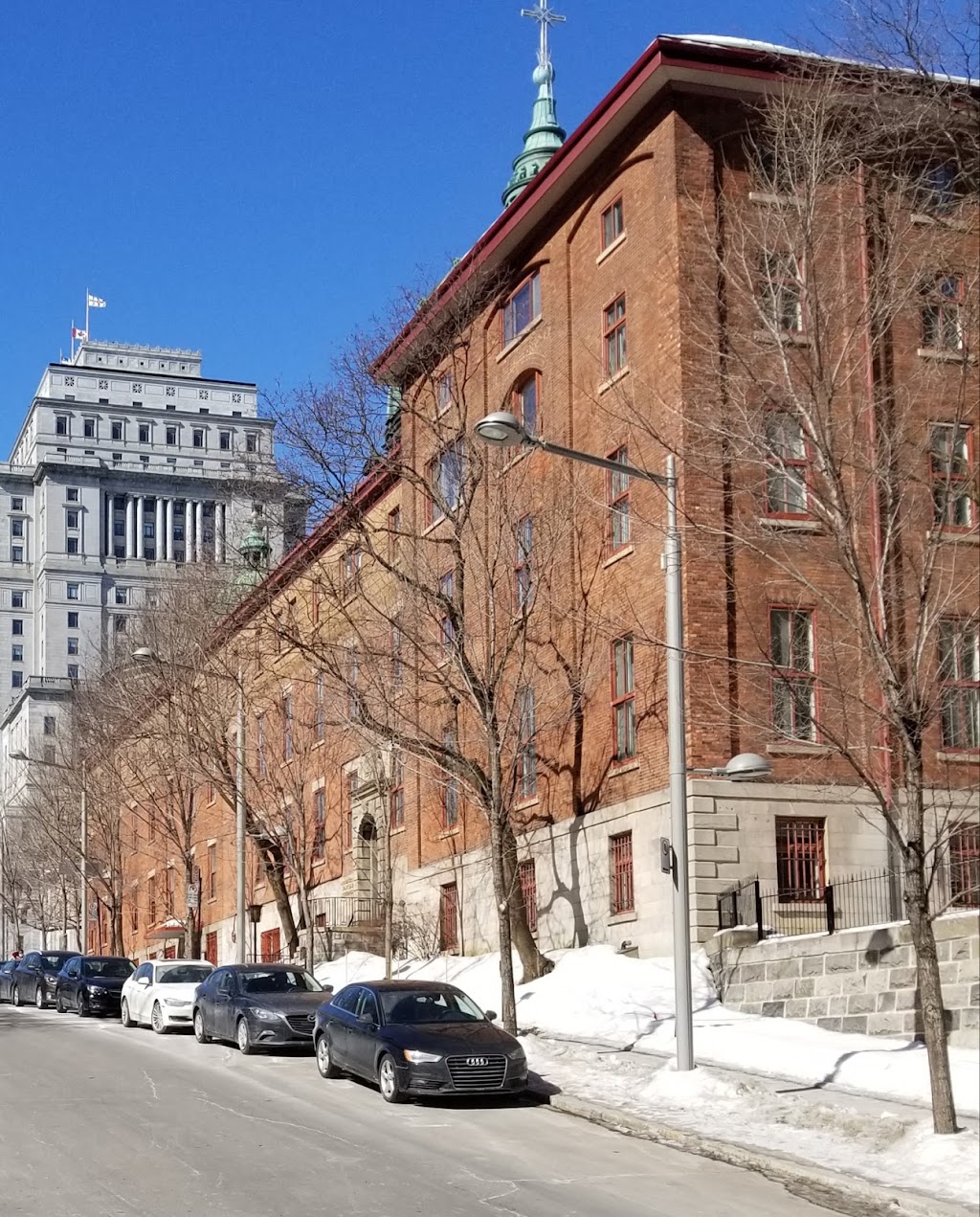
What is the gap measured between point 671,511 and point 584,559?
41.9 feet

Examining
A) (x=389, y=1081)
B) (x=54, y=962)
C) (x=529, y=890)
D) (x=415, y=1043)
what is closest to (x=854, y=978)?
(x=415, y=1043)

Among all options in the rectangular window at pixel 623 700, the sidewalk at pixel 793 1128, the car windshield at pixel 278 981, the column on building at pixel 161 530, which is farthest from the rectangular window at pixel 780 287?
the column on building at pixel 161 530

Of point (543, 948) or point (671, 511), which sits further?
point (543, 948)

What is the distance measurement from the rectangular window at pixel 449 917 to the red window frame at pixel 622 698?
26.6 feet

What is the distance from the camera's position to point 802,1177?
14.2m

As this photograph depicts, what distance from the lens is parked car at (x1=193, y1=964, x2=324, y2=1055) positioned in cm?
2467

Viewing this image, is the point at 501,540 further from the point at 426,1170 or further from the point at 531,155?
the point at 531,155

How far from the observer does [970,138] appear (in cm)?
1541

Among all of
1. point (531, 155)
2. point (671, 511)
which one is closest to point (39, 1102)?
point (671, 511)

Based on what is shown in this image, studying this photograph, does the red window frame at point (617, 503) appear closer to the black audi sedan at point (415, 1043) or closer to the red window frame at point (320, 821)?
the black audi sedan at point (415, 1043)

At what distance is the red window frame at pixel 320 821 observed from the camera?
158 ft

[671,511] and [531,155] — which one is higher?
[531,155]

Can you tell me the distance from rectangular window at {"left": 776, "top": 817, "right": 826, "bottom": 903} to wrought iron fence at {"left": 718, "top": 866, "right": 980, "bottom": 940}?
34mm

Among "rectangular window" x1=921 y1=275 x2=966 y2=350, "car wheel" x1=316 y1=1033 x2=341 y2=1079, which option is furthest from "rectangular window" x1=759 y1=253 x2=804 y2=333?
"car wheel" x1=316 y1=1033 x2=341 y2=1079
